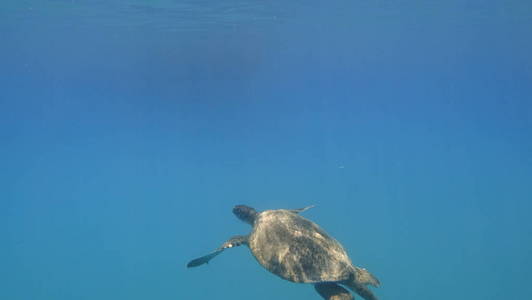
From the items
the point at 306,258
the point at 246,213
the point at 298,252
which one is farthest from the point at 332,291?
the point at 246,213

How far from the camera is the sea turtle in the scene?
19.3 ft

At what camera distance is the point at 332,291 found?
5875mm

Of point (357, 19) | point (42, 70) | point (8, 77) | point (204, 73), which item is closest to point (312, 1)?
point (357, 19)

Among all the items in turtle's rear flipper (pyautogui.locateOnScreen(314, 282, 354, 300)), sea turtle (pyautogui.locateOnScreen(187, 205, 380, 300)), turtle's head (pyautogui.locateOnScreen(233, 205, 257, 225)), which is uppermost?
turtle's head (pyautogui.locateOnScreen(233, 205, 257, 225))

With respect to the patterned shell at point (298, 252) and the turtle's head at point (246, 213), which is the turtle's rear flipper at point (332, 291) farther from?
the turtle's head at point (246, 213)

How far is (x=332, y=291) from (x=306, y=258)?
61cm

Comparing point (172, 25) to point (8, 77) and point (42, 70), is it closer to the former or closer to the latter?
point (42, 70)

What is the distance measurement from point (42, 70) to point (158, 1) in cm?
5027

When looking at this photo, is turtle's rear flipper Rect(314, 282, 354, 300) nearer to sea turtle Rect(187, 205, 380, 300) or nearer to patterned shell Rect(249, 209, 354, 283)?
sea turtle Rect(187, 205, 380, 300)

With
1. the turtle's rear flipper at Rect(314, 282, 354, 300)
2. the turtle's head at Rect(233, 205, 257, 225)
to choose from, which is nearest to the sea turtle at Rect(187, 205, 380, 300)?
the turtle's rear flipper at Rect(314, 282, 354, 300)

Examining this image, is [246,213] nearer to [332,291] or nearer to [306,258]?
[306,258]

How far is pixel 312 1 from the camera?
26.2 meters

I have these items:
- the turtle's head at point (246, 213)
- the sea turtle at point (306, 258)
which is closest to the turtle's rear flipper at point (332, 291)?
the sea turtle at point (306, 258)

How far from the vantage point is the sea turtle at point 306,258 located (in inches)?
232
